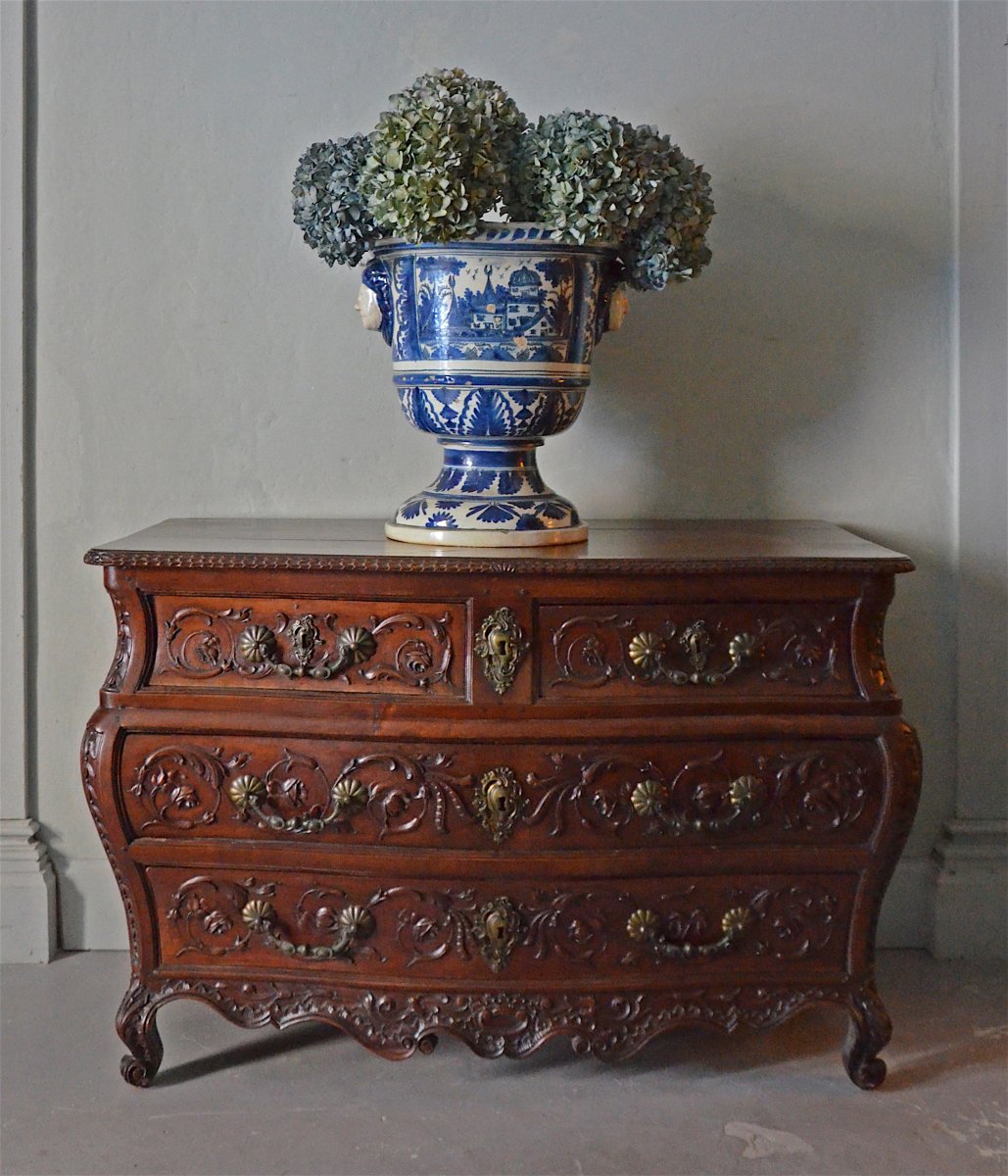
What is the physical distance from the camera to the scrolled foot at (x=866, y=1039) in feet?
6.67

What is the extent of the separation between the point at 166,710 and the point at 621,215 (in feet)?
3.36

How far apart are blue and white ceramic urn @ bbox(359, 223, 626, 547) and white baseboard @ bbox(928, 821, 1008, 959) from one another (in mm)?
1101

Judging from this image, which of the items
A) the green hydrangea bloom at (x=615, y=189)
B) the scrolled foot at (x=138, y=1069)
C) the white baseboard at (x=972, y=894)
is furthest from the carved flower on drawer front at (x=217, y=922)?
the white baseboard at (x=972, y=894)

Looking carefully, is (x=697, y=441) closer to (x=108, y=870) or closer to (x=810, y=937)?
(x=810, y=937)

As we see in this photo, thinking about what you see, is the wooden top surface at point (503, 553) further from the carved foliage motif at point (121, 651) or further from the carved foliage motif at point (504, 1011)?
the carved foliage motif at point (504, 1011)

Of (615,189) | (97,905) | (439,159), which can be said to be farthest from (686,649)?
(97,905)

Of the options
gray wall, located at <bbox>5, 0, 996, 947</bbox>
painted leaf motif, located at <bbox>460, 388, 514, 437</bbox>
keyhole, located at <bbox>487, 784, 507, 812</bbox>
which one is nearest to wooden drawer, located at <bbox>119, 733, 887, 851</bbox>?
keyhole, located at <bbox>487, 784, 507, 812</bbox>

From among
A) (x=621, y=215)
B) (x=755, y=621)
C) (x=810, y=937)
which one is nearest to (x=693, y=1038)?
(x=810, y=937)

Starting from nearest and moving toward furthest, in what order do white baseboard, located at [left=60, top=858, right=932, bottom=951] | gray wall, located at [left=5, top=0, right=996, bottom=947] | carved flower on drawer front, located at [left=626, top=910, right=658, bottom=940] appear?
carved flower on drawer front, located at [left=626, top=910, right=658, bottom=940]
gray wall, located at [left=5, top=0, right=996, bottom=947]
white baseboard, located at [left=60, top=858, right=932, bottom=951]

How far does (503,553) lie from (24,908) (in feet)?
4.36

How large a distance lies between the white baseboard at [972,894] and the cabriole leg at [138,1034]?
153cm

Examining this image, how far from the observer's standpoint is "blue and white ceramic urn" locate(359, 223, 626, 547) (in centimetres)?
196

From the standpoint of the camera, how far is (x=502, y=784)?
75.1 inches

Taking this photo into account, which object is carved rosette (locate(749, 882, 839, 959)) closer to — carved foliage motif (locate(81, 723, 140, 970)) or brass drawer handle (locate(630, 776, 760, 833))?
brass drawer handle (locate(630, 776, 760, 833))
